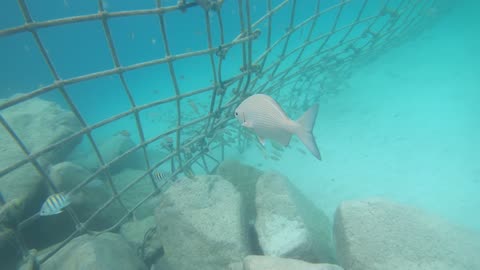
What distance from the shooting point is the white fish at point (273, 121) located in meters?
2.13

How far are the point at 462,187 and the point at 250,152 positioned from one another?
4.91m

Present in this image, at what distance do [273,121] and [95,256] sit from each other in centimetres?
257

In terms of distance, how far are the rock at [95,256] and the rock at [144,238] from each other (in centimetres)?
43

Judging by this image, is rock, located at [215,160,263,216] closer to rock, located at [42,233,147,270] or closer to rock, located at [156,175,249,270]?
rock, located at [156,175,249,270]

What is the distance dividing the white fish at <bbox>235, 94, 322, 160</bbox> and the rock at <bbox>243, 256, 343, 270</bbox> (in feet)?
3.90

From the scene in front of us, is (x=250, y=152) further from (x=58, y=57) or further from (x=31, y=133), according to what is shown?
(x=58, y=57)

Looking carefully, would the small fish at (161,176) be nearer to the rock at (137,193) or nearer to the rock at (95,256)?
the rock at (137,193)

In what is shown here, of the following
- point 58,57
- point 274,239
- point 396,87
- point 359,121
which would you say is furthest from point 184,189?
point 58,57

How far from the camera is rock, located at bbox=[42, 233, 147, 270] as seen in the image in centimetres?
295

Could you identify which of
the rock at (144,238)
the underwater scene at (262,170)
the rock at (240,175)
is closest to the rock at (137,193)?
the underwater scene at (262,170)

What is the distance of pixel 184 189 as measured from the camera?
3867mm

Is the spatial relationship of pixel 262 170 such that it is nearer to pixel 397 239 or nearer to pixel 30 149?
pixel 397 239

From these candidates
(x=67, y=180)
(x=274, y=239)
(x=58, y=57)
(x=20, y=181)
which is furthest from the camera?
(x=58, y=57)

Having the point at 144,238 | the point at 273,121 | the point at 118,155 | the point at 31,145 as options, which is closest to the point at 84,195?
the point at 144,238
